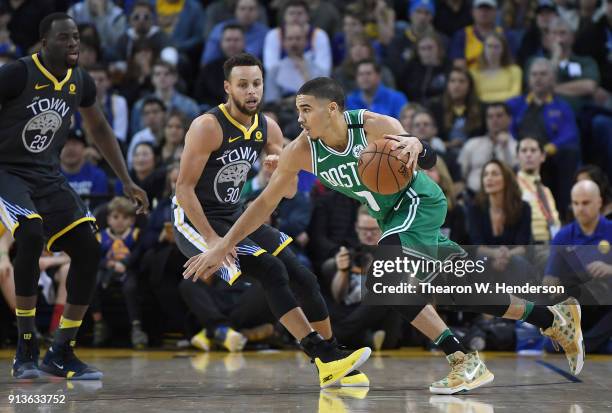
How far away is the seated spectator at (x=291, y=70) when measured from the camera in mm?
11594

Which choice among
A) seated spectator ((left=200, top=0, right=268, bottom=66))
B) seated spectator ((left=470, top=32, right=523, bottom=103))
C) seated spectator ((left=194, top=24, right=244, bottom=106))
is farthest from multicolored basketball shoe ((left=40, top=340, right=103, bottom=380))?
seated spectator ((left=470, top=32, right=523, bottom=103))

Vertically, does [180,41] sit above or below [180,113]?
above

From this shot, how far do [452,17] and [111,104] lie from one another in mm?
4651

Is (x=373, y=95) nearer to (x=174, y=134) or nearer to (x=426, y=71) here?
(x=426, y=71)

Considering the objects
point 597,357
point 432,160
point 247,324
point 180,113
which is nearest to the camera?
point 432,160

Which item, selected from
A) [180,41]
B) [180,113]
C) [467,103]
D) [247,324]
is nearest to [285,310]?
[247,324]

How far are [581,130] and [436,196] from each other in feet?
19.6

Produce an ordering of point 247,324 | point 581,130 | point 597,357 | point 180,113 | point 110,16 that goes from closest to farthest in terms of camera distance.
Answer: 1. point 597,357
2. point 247,324
3. point 180,113
4. point 581,130
5. point 110,16

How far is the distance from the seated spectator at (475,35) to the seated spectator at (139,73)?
3752 millimetres

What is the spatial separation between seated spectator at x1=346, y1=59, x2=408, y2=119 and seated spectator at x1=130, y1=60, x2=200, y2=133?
6.19ft

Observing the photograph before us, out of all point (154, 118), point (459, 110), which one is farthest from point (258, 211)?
point (459, 110)

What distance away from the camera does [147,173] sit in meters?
→ 10.4

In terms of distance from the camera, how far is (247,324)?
9.14 m

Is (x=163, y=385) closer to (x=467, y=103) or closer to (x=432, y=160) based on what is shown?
(x=432, y=160)
